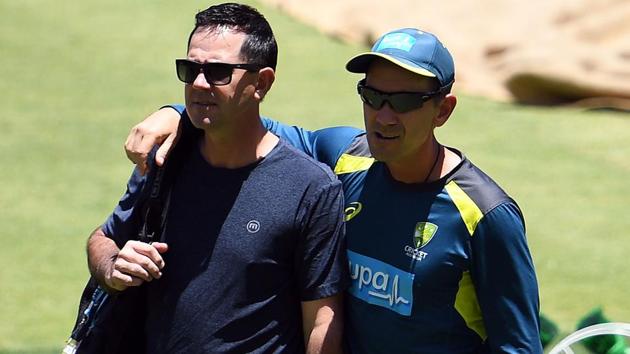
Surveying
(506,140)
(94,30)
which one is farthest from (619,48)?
(94,30)

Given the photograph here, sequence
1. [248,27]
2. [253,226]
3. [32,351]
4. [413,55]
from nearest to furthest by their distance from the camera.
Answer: [413,55], [253,226], [248,27], [32,351]

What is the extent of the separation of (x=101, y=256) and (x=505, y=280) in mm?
1333

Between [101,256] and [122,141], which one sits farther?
[122,141]

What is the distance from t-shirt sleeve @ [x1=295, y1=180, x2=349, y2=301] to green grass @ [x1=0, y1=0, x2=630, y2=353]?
13.0 ft

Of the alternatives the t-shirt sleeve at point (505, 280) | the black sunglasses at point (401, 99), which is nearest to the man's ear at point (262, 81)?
the black sunglasses at point (401, 99)

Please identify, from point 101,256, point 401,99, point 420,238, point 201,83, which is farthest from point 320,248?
point 101,256

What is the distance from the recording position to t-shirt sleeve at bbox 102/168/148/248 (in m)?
4.05

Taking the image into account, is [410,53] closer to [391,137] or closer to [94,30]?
[391,137]

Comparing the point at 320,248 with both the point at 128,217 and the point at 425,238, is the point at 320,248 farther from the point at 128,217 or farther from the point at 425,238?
the point at 128,217

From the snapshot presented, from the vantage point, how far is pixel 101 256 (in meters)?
4.01

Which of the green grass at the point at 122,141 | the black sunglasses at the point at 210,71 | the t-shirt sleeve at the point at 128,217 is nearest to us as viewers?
the black sunglasses at the point at 210,71

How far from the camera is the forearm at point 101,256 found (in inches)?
154

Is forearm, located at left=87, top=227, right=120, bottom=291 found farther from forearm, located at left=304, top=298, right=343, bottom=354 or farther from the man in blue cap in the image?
the man in blue cap

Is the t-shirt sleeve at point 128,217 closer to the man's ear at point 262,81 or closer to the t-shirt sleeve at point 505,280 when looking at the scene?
the man's ear at point 262,81
